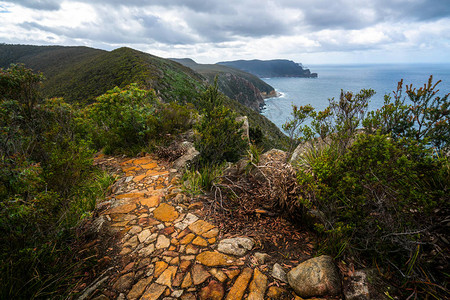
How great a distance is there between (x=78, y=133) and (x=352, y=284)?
6831 millimetres

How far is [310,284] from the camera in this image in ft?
5.79

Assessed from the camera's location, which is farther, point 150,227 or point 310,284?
point 150,227

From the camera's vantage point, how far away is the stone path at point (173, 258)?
1.86 m

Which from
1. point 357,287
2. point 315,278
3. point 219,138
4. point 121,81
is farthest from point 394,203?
point 121,81

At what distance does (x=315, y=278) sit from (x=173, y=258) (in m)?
1.53

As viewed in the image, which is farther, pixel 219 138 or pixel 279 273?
pixel 219 138

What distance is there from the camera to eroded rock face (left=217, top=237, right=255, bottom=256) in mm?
2307

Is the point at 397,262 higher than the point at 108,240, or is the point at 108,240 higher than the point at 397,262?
the point at 397,262

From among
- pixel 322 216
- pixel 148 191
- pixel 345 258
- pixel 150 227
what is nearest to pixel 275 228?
pixel 322 216

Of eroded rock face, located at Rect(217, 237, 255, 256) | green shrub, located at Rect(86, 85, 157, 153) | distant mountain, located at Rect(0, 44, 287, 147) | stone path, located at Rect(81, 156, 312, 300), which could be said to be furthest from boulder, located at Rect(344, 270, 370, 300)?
distant mountain, located at Rect(0, 44, 287, 147)

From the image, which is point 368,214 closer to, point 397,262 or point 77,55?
point 397,262

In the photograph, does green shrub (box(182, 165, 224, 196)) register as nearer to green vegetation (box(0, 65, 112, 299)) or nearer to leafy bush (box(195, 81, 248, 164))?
leafy bush (box(195, 81, 248, 164))

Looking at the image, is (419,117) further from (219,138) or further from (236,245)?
(219,138)

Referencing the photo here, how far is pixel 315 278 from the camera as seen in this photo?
1.78 meters
